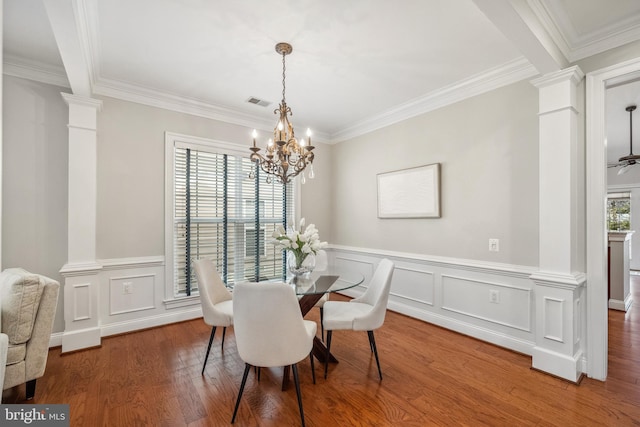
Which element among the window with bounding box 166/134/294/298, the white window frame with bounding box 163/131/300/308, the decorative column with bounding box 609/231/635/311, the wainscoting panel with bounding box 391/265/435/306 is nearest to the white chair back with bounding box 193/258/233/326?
the window with bounding box 166/134/294/298

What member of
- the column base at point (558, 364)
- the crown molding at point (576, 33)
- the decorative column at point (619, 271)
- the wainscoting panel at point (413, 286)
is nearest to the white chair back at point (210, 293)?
the wainscoting panel at point (413, 286)

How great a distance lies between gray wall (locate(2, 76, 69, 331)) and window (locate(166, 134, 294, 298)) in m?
0.96

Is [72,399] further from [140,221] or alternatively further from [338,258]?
[338,258]

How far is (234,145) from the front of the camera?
163 inches

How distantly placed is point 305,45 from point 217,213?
7.39ft

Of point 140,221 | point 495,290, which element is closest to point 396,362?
point 495,290

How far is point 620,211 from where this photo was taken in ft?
25.1

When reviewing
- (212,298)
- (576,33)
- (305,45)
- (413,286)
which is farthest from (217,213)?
(576,33)

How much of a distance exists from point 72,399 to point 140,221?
174 centimetres

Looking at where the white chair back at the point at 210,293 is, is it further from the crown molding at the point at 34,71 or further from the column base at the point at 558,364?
the column base at the point at 558,364

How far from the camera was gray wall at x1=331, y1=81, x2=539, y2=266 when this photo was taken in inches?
115

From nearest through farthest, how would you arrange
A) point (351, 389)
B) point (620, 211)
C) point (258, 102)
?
1. point (351, 389)
2. point (258, 102)
3. point (620, 211)

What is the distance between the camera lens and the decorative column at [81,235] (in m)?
2.96

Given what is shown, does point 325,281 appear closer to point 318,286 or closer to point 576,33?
point 318,286
